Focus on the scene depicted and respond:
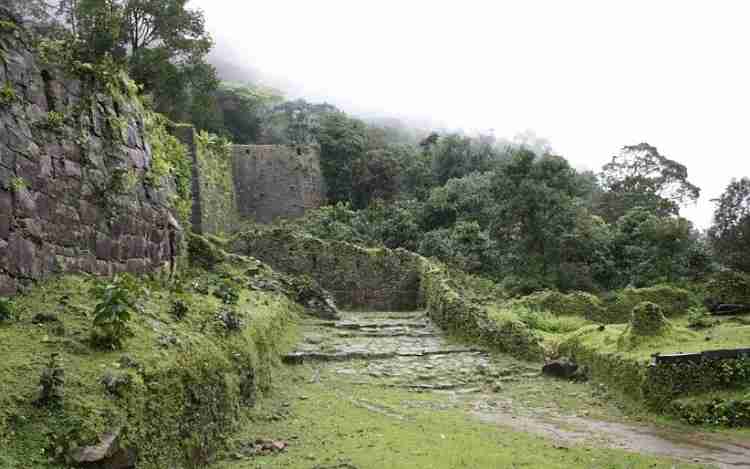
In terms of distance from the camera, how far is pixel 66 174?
5.70m

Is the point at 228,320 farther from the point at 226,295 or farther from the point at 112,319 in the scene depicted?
the point at 112,319

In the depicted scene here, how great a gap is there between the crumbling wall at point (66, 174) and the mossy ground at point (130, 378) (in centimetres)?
37

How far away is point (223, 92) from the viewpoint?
110ft

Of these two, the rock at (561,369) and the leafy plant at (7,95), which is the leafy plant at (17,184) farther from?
the rock at (561,369)

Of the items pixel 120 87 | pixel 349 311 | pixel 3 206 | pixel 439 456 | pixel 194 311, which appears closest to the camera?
pixel 3 206

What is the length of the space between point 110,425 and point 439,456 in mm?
2687

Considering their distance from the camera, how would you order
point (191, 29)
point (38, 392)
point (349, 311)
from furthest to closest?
point (191, 29) < point (349, 311) < point (38, 392)

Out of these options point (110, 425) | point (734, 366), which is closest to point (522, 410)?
point (734, 366)

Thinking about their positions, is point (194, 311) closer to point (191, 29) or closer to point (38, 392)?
point (38, 392)

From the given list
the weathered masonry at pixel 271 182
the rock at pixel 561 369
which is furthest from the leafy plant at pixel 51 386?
the weathered masonry at pixel 271 182

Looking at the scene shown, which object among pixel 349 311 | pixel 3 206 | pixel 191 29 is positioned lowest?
pixel 349 311

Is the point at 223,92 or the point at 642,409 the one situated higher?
the point at 223,92

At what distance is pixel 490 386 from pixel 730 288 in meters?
5.97

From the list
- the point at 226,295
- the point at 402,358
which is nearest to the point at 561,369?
the point at 402,358
